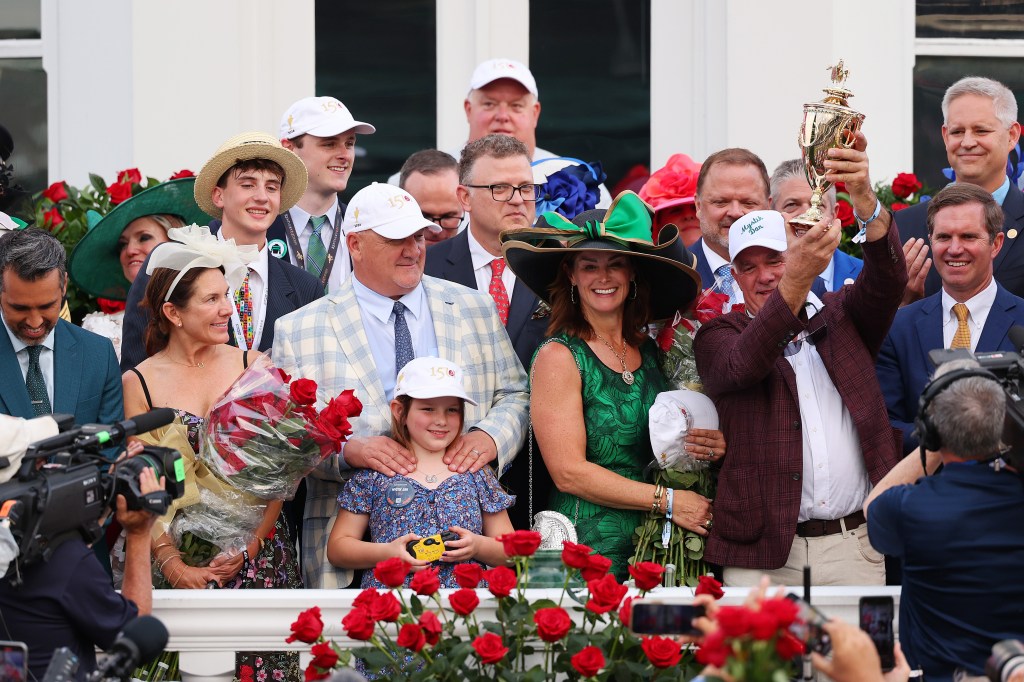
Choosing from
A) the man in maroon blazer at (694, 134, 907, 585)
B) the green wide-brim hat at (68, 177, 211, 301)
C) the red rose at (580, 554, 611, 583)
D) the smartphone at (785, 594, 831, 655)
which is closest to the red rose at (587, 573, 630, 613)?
the red rose at (580, 554, 611, 583)

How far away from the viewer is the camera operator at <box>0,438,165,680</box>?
3988 millimetres

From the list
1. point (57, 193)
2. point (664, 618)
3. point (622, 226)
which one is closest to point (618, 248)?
point (622, 226)

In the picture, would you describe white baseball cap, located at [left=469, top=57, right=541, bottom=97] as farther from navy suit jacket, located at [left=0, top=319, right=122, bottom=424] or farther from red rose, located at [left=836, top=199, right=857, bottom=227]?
navy suit jacket, located at [left=0, top=319, right=122, bottom=424]

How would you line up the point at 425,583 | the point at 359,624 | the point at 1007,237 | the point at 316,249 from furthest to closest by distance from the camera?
the point at 316,249 → the point at 1007,237 → the point at 425,583 → the point at 359,624

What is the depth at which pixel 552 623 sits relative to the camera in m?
4.12

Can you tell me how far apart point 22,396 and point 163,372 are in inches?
19.2

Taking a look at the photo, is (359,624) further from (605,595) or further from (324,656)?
(605,595)

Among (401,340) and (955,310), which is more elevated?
(955,310)

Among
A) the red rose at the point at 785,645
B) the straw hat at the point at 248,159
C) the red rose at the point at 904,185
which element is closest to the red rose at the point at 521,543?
the red rose at the point at 785,645

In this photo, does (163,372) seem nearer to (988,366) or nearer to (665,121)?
(988,366)

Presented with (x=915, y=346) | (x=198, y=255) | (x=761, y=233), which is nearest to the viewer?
(x=198, y=255)

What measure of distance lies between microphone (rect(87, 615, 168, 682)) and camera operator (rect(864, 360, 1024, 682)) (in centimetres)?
196

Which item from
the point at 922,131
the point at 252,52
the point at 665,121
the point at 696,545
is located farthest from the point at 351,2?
the point at 696,545

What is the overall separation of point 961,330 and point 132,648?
3257 mm
